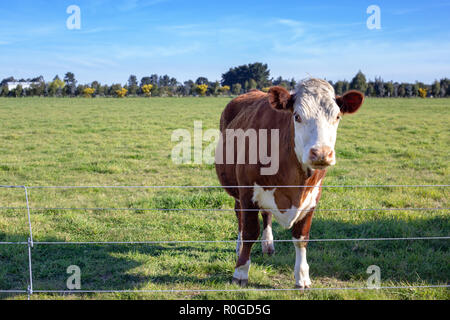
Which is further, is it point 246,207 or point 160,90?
point 160,90

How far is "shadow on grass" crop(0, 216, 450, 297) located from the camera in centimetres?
399

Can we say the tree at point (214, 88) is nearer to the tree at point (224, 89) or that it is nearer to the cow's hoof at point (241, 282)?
the tree at point (224, 89)

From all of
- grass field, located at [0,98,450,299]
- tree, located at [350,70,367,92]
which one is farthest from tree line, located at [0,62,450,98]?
grass field, located at [0,98,450,299]

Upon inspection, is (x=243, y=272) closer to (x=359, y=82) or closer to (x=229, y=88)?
(x=359, y=82)

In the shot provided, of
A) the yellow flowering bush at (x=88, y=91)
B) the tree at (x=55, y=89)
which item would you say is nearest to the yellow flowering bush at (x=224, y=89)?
the yellow flowering bush at (x=88, y=91)

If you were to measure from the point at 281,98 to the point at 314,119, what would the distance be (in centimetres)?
40

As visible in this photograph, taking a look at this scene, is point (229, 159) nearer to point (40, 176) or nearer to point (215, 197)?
point (215, 197)

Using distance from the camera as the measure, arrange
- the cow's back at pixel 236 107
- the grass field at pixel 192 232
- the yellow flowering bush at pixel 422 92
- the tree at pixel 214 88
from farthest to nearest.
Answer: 1. the tree at pixel 214 88
2. the yellow flowering bush at pixel 422 92
3. the cow's back at pixel 236 107
4. the grass field at pixel 192 232

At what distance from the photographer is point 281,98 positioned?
3.20 m

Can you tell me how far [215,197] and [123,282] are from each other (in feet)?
9.44

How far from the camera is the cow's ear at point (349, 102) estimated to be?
10.5 ft

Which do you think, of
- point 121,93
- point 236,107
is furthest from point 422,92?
point 236,107

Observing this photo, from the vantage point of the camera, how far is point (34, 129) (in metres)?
16.7

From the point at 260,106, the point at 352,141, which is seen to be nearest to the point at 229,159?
the point at 260,106
